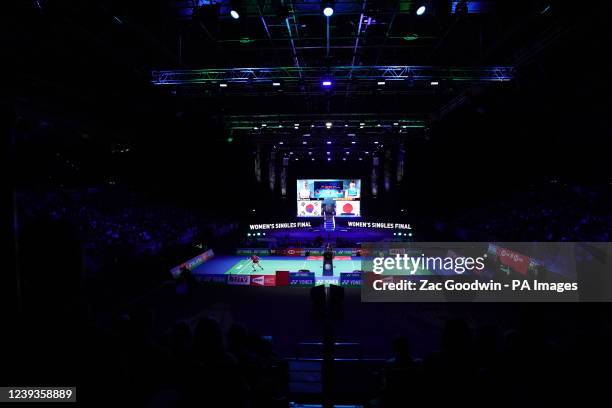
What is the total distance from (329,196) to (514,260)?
20.0 m

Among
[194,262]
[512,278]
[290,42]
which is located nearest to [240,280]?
[194,262]

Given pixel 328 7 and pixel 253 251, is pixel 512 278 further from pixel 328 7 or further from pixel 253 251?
pixel 253 251

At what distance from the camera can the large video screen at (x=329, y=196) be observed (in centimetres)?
3281

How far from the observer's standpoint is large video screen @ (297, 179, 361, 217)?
32.8 m

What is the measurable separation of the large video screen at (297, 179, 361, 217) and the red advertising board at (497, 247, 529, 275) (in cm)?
1760

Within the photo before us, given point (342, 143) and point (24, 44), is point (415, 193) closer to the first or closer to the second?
point (342, 143)

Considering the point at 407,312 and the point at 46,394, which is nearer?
the point at 46,394

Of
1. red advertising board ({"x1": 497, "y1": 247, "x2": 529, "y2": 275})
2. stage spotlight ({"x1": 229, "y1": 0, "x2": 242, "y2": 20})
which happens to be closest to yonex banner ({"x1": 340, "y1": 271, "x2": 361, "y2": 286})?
red advertising board ({"x1": 497, "y1": 247, "x2": 529, "y2": 275})

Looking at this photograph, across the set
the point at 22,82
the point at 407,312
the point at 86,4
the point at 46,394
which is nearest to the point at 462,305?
the point at 407,312

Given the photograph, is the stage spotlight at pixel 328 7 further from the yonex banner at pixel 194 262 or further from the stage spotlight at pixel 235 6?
the yonex banner at pixel 194 262

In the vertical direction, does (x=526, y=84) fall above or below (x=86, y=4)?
below

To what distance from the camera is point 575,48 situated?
10539 millimetres

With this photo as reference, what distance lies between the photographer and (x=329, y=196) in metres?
33.2

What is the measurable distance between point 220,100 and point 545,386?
1852cm
